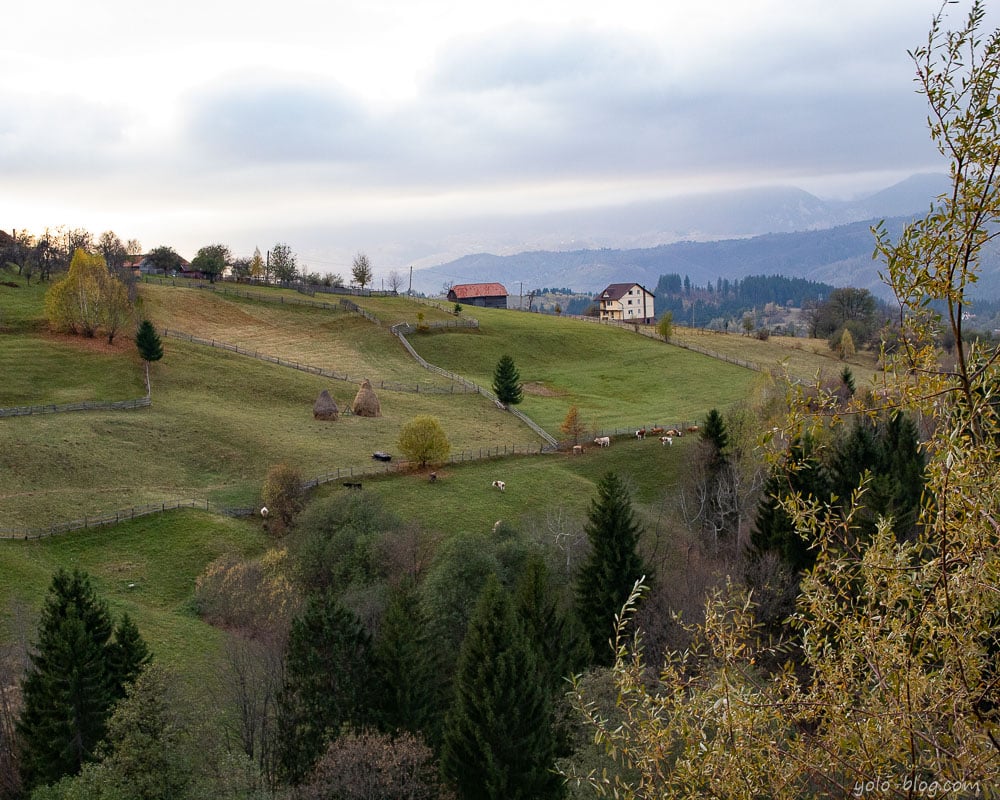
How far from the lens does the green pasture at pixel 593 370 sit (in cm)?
7969

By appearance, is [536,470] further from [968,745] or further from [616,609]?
[968,745]

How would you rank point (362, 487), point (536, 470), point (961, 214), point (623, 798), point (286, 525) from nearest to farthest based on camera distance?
1. point (961, 214)
2. point (623, 798)
3. point (286, 525)
4. point (362, 487)
5. point (536, 470)

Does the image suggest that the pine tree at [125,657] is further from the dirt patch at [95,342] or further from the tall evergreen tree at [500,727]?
the dirt patch at [95,342]

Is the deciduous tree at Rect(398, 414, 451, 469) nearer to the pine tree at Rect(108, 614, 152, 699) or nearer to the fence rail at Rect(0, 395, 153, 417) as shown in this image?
the fence rail at Rect(0, 395, 153, 417)

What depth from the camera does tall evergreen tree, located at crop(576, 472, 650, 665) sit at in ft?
130

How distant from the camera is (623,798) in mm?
7574

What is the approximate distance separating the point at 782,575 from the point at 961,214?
119 ft

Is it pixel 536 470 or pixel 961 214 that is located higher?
pixel 961 214

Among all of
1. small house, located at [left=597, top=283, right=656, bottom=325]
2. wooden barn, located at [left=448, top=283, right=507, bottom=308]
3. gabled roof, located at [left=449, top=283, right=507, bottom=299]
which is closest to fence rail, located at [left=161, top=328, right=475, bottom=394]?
wooden barn, located at [left=448, top=283, right=507, bottom=308]

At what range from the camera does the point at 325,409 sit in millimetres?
70688

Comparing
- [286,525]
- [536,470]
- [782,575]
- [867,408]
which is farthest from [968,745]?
[536,470]

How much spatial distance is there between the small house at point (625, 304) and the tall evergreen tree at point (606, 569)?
107999 millimetres

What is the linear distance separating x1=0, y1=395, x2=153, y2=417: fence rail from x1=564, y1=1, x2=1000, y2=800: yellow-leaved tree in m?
66.3

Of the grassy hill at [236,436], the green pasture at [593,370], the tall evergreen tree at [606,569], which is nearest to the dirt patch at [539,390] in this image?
the green pasture at [593,370]
